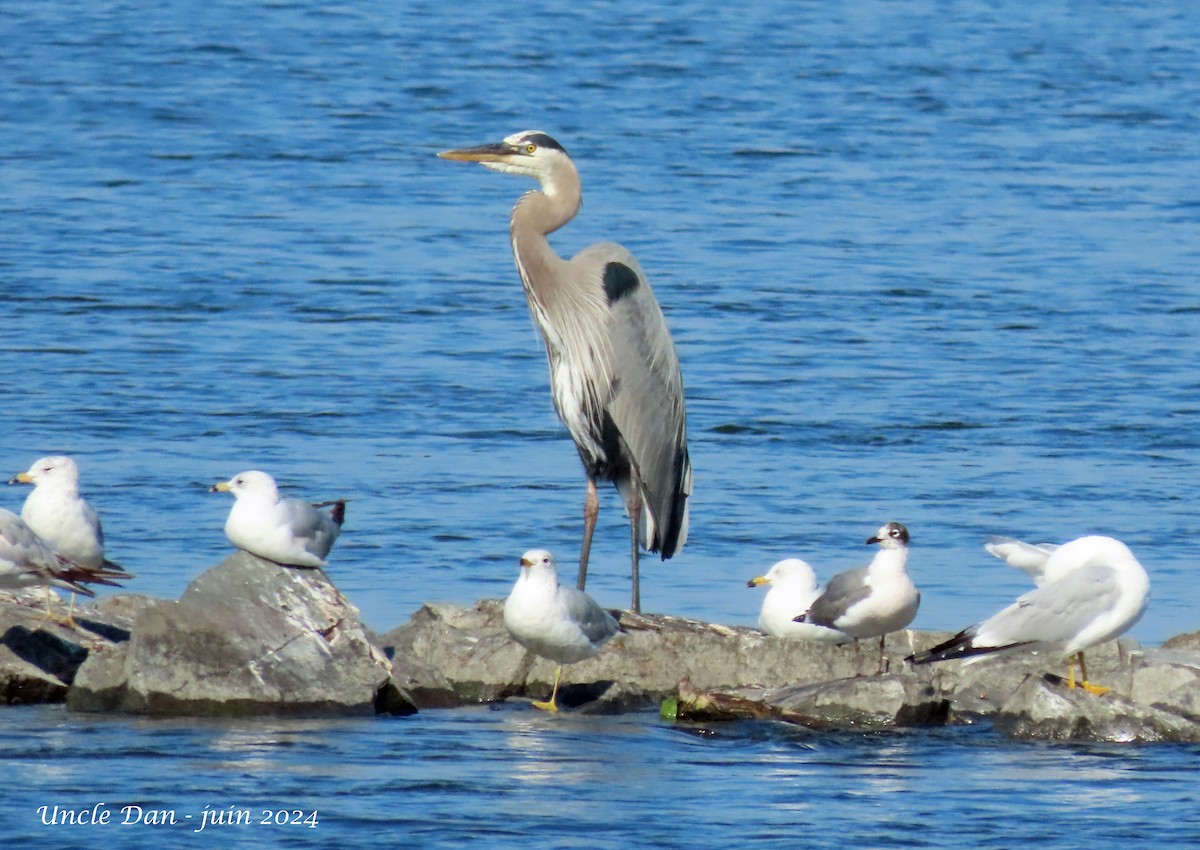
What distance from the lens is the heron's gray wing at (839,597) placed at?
950 centimetres

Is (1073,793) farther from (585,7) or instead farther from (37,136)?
(585,7)

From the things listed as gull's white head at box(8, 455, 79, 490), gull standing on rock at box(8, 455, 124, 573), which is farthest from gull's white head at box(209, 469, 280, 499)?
gull's white head at box(8, 455, 79, 490)

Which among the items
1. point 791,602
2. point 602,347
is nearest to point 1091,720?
point 791,602

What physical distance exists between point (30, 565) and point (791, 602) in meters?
3.10

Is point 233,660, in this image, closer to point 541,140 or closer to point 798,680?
point 798,680

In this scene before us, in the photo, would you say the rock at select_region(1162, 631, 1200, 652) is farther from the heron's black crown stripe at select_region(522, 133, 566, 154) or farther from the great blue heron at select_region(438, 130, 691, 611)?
the heron's black crown stripe at select_region(522, 133, 566, 154)

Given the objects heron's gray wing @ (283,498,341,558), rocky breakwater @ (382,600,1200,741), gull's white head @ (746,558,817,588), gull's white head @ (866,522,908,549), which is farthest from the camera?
gull's white head @ (746,558,817,588)

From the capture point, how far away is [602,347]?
36.4ft

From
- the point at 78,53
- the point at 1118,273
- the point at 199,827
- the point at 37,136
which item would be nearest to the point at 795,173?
the point at 1118,273

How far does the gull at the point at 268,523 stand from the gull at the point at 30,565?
54cm

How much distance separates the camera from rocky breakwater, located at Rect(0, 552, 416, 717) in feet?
28.9

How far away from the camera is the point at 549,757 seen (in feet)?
27.3

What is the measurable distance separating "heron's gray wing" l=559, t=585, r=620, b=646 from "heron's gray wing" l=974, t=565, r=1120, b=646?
147 centimetres

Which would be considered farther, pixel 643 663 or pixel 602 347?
pixel 602 347
